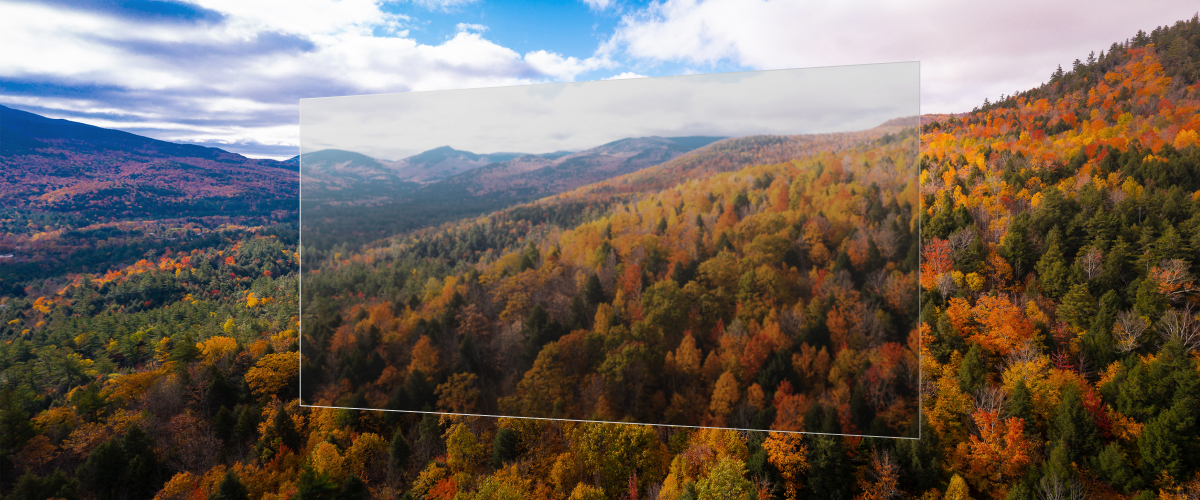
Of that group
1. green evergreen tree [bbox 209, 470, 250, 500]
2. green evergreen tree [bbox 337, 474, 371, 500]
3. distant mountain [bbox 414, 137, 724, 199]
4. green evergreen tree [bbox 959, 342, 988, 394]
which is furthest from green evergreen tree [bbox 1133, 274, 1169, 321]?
green evergreen tree [bbox 209, 470, 250, 500]

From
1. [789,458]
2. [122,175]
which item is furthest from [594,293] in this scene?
[122,175]

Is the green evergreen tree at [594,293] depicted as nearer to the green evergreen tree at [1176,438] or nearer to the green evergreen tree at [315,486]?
the green evergreen tree at [315,486]

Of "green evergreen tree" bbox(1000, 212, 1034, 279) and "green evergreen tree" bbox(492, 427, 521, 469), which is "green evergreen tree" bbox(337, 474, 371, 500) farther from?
"green evergreen tree" bbox(1000, 212, 1034, 279)

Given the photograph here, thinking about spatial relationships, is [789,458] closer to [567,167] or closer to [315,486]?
[567,167]

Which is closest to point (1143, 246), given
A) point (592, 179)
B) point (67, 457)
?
point (592, 179)

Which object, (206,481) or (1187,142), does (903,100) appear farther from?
(1187,142)

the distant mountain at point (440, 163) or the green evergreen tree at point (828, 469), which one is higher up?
the distant mountain at point (440, 163)

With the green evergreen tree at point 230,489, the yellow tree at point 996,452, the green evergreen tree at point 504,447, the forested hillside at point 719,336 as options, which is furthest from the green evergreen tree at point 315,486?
the yellow tree at point 996,452
